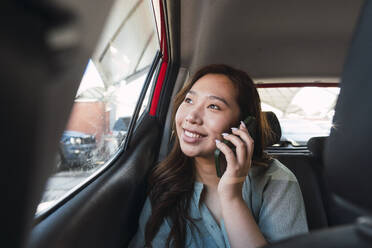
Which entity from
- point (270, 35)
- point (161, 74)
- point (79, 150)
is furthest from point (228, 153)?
point (270, 35)

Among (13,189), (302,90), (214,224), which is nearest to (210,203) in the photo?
(214,224)

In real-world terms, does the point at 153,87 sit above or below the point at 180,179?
above

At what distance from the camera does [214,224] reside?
4.00 ft

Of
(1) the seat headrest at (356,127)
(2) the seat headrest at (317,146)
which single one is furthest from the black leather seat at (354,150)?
(2) the seat headrest at (317,146)

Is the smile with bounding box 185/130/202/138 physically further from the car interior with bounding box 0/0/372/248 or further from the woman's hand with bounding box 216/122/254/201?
the car interior with bounding box 0/0/372/248

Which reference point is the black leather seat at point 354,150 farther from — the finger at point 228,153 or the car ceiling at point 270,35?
the car ceiling at point 270,35

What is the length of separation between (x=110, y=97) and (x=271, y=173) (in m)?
0.87

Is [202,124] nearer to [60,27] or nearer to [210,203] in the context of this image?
[210,203]

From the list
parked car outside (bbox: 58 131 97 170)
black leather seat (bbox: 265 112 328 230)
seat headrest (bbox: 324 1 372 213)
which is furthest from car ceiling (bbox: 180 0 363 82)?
seat headrest (bbox: 324 1 372 213)

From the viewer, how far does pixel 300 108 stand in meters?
3.68

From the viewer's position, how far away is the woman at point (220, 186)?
1.12 metres

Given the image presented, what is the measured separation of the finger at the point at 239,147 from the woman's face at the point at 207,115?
8 centimetres

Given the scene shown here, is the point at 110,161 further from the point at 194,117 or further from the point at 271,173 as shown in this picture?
the point at 271,173

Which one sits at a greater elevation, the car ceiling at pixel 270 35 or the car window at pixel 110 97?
the car ceiling at pixel 270 35
